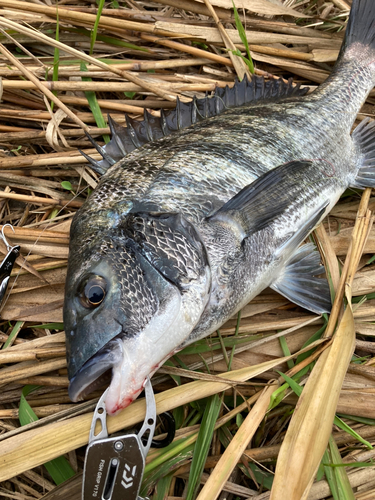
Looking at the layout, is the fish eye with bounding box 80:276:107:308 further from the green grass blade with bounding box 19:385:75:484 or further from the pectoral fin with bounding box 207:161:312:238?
the green grass blade with bounding box 19:385:75:484

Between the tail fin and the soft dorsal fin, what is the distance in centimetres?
66

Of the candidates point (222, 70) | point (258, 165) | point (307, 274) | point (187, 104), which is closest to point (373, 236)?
point (307, 274)

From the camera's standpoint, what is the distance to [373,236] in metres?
2.35

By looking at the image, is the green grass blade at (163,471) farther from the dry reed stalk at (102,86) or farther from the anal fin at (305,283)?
the dry reed stalk at (102,86)

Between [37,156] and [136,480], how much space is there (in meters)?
1.84

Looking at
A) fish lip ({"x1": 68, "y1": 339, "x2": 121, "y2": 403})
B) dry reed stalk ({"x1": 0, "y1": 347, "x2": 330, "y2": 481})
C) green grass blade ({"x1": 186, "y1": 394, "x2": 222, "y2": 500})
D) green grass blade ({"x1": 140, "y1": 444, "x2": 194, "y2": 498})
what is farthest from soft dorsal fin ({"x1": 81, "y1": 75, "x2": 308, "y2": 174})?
green grass blade ({"x1": 140, "y1": 444, "x2": 194, "y2": 498})

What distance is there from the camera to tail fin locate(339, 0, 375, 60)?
2.61m

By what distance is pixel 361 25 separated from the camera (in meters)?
2.63

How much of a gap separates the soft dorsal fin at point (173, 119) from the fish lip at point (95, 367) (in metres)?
1.07

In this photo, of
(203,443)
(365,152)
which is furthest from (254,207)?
(365,152)

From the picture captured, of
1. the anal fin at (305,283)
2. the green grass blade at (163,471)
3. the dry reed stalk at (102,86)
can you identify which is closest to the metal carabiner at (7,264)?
the dry reed stalk at (102,86)

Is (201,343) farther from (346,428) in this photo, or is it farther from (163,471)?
(346,428)

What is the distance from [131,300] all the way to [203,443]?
0.76 meters

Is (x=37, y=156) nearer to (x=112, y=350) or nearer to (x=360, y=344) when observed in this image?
(x=112, y=350)
